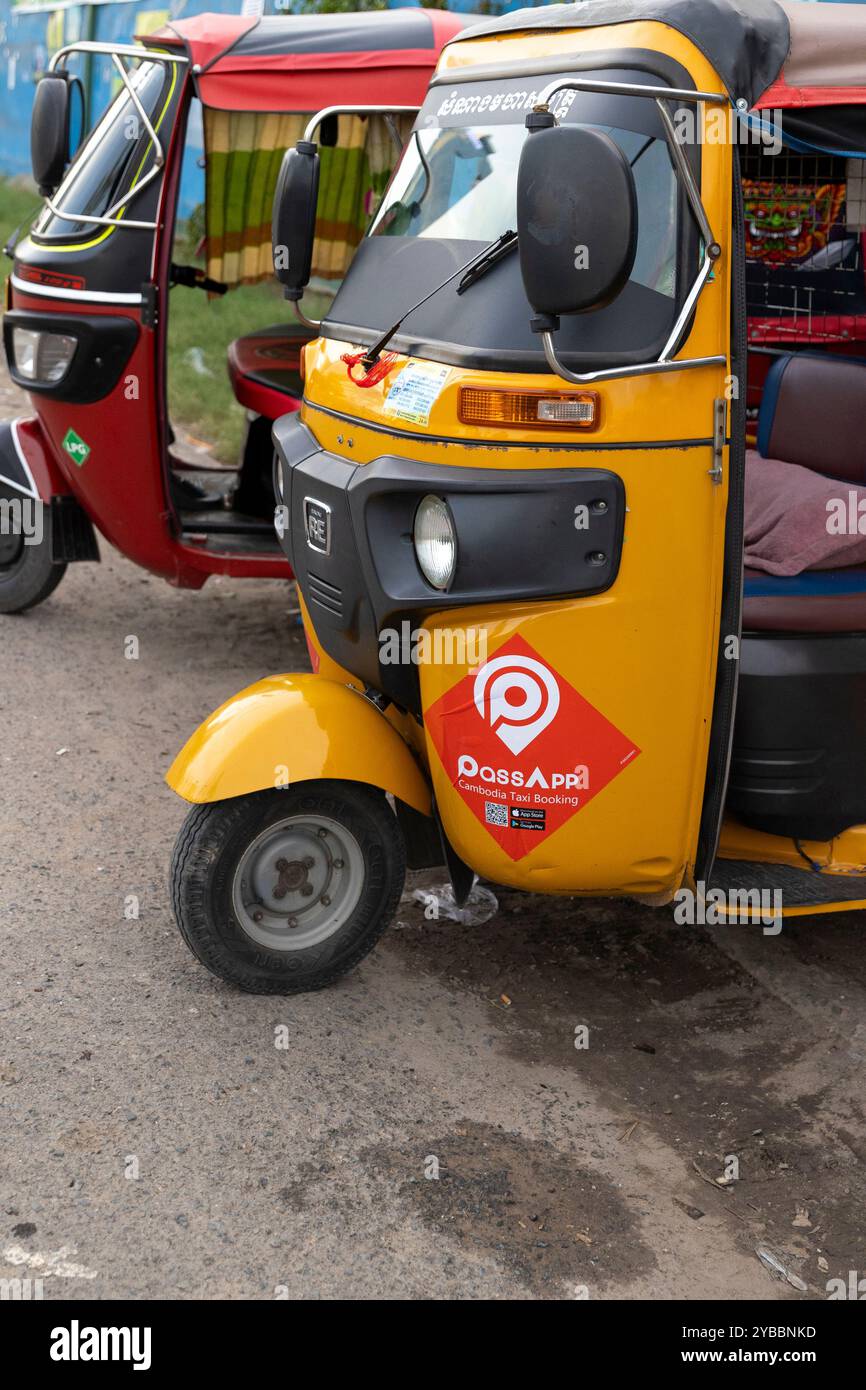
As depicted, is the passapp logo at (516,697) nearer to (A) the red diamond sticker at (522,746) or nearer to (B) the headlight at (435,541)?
(A) the red diamond sticker at (522,746)

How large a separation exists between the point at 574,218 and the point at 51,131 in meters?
3.89

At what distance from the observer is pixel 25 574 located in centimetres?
660

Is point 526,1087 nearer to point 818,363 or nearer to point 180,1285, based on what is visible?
point 180,1285

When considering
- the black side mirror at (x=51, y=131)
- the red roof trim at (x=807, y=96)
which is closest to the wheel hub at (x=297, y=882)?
the red roof trim at (x=807, y=96)

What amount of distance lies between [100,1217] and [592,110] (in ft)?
8.76

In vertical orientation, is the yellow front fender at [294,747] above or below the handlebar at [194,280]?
below

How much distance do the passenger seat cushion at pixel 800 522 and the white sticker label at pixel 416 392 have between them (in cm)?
114

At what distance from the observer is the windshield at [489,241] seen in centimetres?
329

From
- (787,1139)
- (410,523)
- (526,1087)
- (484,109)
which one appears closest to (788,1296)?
(787,1139)

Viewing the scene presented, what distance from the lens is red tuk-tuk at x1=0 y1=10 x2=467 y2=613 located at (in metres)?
5.80

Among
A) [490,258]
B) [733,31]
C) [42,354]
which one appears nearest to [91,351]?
[42,354]

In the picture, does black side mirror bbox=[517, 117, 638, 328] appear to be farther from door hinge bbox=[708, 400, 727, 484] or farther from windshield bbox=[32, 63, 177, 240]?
windshield bbox=[32, 63, 177, 240]

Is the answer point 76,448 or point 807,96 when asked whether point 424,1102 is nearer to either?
point 807,96

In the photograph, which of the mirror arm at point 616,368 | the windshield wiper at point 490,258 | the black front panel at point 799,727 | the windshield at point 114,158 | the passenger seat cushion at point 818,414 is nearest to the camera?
the mirror arm at point 616,368
